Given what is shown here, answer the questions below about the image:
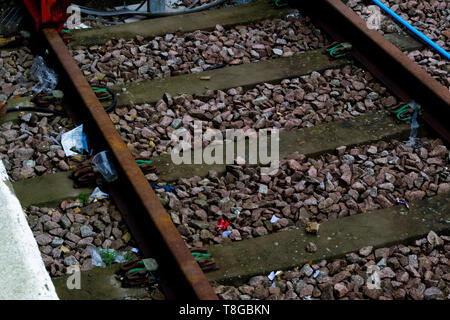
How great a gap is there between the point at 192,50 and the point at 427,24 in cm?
180

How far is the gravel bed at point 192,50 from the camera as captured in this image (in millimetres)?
5609

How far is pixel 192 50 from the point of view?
586 centimetres

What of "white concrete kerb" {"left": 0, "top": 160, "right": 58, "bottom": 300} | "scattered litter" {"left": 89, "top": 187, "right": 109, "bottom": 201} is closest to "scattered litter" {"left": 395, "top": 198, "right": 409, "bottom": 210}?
"scattered litter" {"left": 89, "top": 187, "right": 109, "bottom": 201}

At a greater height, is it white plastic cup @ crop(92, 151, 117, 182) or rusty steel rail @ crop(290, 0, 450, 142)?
rusty steel rail @ crop(290, 0, 450, 142)

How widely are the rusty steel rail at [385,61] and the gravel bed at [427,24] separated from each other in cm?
27

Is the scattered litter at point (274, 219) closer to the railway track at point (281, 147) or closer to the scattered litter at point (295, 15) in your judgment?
the railway track at point (281, 147)

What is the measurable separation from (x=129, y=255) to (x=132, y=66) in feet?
6.39

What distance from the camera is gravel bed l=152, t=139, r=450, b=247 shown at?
432 centimetres

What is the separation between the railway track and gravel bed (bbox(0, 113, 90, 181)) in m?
0.04

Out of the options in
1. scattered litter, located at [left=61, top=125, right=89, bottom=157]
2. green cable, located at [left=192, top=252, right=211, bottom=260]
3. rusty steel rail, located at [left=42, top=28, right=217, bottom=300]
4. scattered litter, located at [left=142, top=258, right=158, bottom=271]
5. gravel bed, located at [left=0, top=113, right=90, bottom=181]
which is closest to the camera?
rusty steel rail, located at [left=42, top=28, right=217, bottom=300]

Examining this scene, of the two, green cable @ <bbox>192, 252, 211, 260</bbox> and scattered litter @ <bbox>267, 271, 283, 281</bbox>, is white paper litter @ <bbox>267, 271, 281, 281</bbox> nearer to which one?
scattered litter @ <bbox>267, 271, 283, 281</bbox>

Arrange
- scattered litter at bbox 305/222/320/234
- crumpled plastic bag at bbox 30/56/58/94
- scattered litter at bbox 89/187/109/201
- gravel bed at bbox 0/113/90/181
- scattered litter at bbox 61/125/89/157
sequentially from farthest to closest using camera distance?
crumpled plastic bag at bbox 30/56/58/94 → scattered litter at bbox 61/125/89/157 → gravel bed at bbox 0/113/90/181 → scattered litter at bbox 89/187/109/201 → scattered litter at bbox 305/222/320/234

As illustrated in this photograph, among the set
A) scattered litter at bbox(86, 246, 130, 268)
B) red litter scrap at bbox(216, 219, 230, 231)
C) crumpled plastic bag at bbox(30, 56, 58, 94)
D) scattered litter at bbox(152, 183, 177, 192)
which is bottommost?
scattered litter at bbox(86, 246, 130, 268)

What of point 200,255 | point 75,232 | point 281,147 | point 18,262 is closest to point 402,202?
point 281,147
